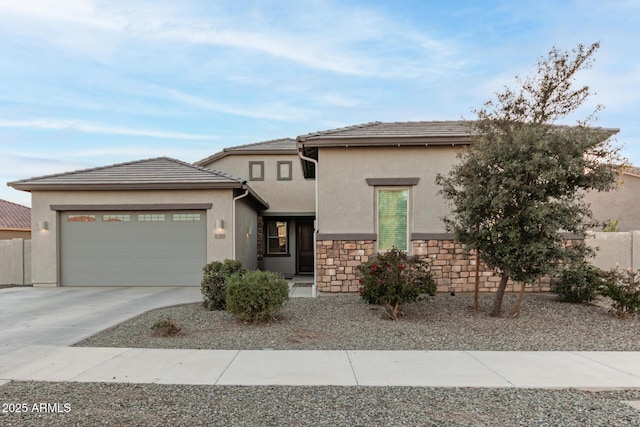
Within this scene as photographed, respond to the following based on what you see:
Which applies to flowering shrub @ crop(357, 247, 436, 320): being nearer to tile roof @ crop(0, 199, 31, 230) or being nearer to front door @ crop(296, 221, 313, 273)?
front door @ crop(296, 221, 313, 273)

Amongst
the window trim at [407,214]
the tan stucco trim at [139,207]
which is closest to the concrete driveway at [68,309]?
the tan stucco trim at [139,207]

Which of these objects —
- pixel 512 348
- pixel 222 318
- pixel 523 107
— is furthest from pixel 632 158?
pixel 222 318

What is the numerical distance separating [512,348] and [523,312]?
113 inches

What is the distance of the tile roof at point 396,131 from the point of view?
33.2 feet

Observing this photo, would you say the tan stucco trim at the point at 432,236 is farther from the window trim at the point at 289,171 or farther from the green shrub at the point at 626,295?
the window trim at the point at 289,171

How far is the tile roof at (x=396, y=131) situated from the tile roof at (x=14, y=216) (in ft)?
67.3

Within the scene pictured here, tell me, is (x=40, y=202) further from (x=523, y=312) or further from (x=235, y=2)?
(x=523, y=312)

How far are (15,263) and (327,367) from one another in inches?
546

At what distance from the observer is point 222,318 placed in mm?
7637

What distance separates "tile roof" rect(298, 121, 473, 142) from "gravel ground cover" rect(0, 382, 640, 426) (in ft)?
22.6

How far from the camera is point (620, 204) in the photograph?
50.9 feet

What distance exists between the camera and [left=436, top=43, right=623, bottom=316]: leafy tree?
662 cm

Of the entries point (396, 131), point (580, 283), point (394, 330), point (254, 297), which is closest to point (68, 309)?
point (254, 297)

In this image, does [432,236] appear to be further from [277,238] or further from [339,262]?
[277,238]
